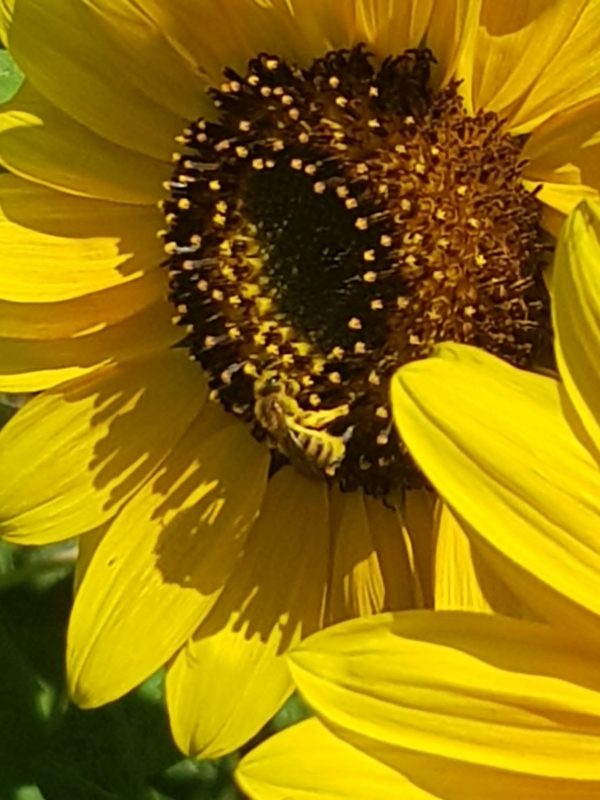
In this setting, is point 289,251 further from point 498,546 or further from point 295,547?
point 498,546

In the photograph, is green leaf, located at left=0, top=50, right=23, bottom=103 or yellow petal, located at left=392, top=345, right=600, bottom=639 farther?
green leaf, located at left=0, top=50, right=23, bottom=103

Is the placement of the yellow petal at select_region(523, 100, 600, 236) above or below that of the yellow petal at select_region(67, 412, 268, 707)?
above

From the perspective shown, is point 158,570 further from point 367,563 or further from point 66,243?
point 66,243

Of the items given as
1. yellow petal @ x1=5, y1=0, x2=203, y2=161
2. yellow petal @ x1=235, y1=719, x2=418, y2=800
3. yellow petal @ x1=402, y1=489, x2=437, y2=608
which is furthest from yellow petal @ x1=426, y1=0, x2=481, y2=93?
yellow petal @ x1=235, y1=719, x2=418, y2=800

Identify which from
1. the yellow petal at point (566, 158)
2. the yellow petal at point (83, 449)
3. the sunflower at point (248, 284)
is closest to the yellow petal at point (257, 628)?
the sunflower at point (248, 284)

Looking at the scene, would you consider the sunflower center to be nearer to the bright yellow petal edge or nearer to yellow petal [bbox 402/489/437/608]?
yellow petal [bbox 402/489/437/608]

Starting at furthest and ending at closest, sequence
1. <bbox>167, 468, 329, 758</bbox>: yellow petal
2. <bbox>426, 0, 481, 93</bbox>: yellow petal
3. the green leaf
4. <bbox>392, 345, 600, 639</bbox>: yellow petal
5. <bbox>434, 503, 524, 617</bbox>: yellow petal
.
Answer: the green leaf → <bbox>167, 468, 329, 758</bbox>: yellow petal → <bbox>434, 503, 524, 617</bbox>: yellow petal → <bbox>426, 0, 481, 93</bbox>: yellow petal → <bbox>392, 345, 600, 639</bbox>: yellow petal
